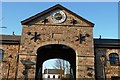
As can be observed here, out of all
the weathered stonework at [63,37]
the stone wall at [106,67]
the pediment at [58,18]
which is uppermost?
the pediment at [58,18]

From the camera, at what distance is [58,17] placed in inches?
870

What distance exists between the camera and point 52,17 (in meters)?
22.1

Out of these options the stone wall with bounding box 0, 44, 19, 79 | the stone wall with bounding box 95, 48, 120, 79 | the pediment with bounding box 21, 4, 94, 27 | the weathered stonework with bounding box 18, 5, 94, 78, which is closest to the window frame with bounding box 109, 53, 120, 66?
the stone wall with bounding box 95, 48, 120, 79

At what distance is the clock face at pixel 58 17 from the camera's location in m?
22.0

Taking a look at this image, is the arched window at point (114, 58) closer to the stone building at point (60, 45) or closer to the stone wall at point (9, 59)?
the stone building at point (60, 45)

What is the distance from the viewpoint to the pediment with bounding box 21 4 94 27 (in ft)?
71.8

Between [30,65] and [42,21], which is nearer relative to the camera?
[30,65]

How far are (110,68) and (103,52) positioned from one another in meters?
1.84

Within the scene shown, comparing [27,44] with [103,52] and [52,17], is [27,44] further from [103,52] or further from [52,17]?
[103,52]

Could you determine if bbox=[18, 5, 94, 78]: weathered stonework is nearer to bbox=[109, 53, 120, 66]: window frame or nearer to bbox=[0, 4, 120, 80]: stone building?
bbox=[0, 4, 120, 80]: stone building

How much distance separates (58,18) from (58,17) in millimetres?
111

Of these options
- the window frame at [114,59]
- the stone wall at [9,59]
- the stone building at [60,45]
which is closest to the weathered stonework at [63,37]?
the stone building at [60,45]

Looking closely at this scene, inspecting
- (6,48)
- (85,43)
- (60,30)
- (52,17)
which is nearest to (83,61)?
(85,43)

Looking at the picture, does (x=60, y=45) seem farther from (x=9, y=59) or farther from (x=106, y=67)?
(x=9, y=59)
